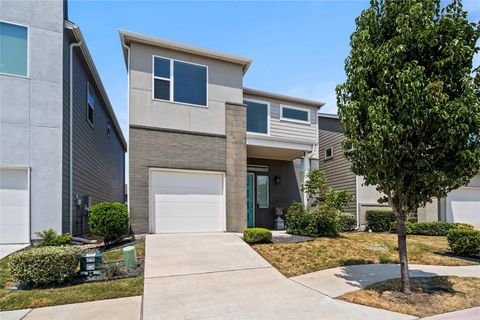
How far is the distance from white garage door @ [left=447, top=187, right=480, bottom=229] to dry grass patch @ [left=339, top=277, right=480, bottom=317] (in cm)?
1164

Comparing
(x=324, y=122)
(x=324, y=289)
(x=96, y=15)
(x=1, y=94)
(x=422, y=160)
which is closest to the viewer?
(x=422, y=160)

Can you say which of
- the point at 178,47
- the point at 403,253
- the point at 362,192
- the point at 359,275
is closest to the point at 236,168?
the point at 178,47

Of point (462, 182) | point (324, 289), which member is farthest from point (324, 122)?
point (324, 289)

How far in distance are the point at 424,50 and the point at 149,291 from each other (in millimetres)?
6773

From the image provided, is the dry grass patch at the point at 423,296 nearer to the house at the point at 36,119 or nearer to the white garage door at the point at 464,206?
the house at the point at 36,119

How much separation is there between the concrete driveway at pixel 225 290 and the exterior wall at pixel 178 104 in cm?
431

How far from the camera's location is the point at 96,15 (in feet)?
29.9

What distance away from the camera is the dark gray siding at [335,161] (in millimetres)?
15828

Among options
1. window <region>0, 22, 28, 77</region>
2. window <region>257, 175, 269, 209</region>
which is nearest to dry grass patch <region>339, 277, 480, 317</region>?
window <region>257, 175, 269, 209</region>

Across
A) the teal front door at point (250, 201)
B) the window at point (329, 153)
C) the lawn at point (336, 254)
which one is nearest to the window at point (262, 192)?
the teal front door at point (250, 201)

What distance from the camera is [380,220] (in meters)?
14.1

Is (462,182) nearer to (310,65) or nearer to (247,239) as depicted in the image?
(247,239)

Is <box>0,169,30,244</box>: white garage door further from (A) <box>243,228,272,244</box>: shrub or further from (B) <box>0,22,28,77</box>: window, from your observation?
(A) <box>243,228,272,244</box>: shrub

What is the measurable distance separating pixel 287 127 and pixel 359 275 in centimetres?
757
